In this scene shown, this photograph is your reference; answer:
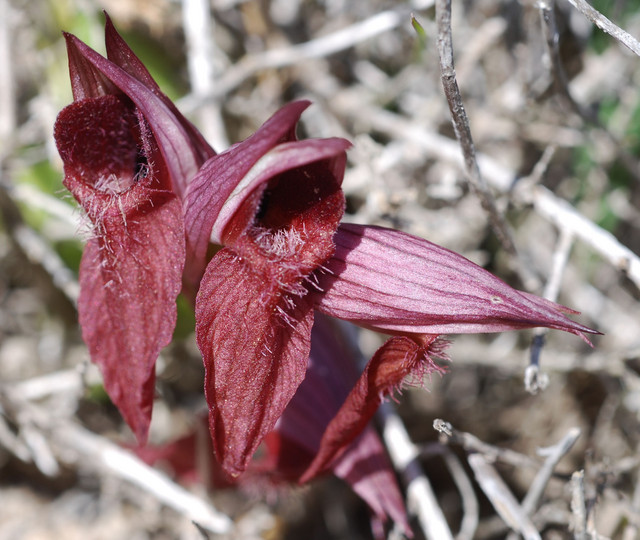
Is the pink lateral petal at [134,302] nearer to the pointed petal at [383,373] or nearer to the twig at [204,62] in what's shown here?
the pointed petal at [383,373]

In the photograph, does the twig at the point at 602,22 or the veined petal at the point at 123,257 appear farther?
the twig at the point at 602,22

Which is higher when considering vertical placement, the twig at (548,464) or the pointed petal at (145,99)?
the pointed petal at (145,99)

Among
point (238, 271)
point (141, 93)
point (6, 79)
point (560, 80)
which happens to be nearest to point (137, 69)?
point (141, 93)

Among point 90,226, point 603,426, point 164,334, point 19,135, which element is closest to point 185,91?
point 19,135

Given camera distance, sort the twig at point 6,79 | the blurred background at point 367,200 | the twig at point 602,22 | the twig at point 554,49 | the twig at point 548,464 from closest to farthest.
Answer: the twig at point 602,22, the twig at point 548,464, the twig at point 554,49, the blurred background at point 367,200, the twig at point 6,79

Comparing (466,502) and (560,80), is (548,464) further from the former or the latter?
(560,80)

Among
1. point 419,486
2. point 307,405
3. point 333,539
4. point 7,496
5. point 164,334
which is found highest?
point 164,334

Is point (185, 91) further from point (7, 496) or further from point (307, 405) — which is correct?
point (7, 496)

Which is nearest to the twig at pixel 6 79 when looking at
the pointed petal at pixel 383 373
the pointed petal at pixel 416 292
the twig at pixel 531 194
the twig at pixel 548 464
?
the twig at pixel 531 194
